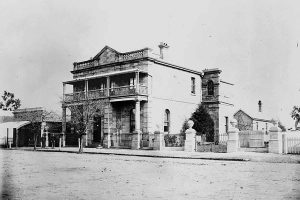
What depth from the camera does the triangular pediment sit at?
29831mm

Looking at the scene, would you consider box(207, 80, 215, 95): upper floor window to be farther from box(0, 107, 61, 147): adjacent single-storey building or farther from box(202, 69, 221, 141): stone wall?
box(0, 107, 61, 147): adjacent single-storey building

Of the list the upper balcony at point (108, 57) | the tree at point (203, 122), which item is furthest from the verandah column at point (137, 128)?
the tree at point (203, 122)

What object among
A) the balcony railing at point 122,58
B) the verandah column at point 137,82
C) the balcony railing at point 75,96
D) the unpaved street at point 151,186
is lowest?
the unpaved street at point 151,186

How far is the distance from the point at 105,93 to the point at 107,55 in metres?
3.45

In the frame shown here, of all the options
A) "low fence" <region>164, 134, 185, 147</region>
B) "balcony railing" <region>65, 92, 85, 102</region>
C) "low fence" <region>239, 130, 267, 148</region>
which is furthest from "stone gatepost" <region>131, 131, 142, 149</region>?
"low fence" <region>239, 130, 267, 148</region>

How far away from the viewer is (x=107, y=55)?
1203 inches

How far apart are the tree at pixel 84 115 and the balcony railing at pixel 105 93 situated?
0.73 m

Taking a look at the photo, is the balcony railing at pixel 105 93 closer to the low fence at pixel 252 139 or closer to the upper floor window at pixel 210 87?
the low fence at pixel 252 139

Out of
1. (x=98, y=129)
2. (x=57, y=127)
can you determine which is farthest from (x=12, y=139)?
(x=98, y=129)

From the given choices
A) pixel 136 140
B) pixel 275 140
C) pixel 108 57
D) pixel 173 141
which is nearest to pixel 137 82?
pixel 136 140

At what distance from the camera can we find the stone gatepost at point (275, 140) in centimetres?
1961

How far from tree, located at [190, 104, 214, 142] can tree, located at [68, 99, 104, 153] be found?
7831 mm

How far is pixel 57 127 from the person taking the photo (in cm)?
3412

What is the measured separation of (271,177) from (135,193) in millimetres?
4269
